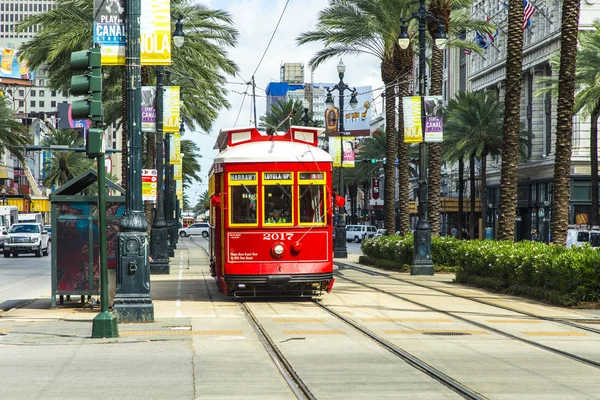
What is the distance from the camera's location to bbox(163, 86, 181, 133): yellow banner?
30438mm

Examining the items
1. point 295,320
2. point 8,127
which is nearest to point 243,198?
point 295,320

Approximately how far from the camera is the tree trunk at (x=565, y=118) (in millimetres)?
24797

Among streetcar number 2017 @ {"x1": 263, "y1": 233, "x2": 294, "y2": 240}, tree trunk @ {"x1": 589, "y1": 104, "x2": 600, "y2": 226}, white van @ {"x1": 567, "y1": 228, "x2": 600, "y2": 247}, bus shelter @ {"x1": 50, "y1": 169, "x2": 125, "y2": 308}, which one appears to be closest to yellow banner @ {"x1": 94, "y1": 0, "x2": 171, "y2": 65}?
bus shelter @ {"x1": 50, "y1": 169, "x2": 125, "y2": 308}

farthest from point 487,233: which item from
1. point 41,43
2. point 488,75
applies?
point 41,43

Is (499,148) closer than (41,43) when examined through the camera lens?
No

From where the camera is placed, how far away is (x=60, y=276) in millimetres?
18906

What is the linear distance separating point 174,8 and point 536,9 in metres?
36.0

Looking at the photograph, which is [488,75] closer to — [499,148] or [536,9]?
[536,9]

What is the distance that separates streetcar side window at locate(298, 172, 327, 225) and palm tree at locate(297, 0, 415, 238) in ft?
63.7

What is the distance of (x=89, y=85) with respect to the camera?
1390 centimetres

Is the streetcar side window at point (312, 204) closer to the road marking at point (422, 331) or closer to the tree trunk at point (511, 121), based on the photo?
the road marking at point (422, 331)

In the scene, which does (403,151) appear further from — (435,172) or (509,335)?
(509,335)

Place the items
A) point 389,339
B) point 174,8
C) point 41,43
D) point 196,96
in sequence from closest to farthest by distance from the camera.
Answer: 1. point 389,339
2. point 41,43
3. point 174,8
4. point 196,96

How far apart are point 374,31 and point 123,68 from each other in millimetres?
13211
